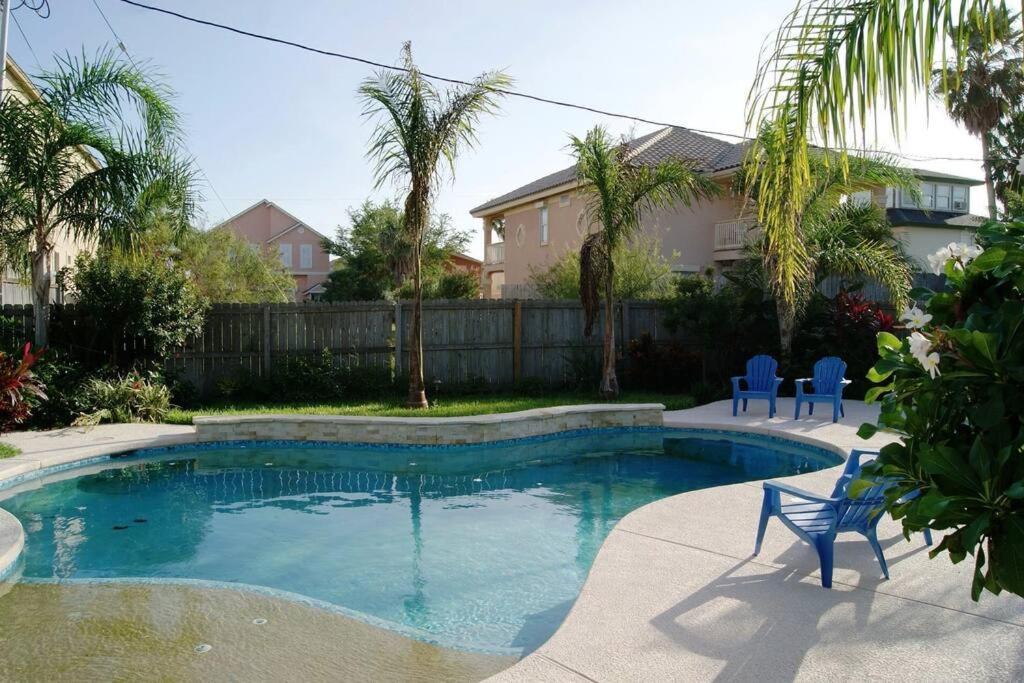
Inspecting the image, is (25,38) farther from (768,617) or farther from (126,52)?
(768,617)

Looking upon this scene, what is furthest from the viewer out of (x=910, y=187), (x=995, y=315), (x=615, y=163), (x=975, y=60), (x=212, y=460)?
(x=975, y=60)

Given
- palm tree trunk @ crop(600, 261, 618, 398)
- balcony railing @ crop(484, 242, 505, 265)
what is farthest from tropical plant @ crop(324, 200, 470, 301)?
palm tree trunk @ crop(600, 261, 618, 398)

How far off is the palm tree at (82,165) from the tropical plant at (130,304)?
2.20 feet

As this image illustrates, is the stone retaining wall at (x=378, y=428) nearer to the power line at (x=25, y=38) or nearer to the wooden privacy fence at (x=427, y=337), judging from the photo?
the wooden privacy fence at (x=427, y=337)

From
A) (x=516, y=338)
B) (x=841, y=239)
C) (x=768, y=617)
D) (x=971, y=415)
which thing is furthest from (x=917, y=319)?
(x=516, y=338)

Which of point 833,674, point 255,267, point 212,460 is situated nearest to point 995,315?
point 833,674

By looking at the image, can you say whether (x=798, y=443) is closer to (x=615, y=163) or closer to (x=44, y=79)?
(x=615, y=163)

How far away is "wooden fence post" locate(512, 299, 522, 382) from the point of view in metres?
15.7

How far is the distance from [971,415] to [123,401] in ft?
39.3

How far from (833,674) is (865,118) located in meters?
2.60

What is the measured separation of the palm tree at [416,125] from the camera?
11906 mm

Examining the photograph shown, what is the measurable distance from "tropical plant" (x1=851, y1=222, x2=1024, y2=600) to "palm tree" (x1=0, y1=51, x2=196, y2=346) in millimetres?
11748

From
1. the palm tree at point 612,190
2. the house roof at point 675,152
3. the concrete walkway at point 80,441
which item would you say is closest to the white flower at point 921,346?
the concrete walkway at point 80,441

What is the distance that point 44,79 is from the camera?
36.4ft
